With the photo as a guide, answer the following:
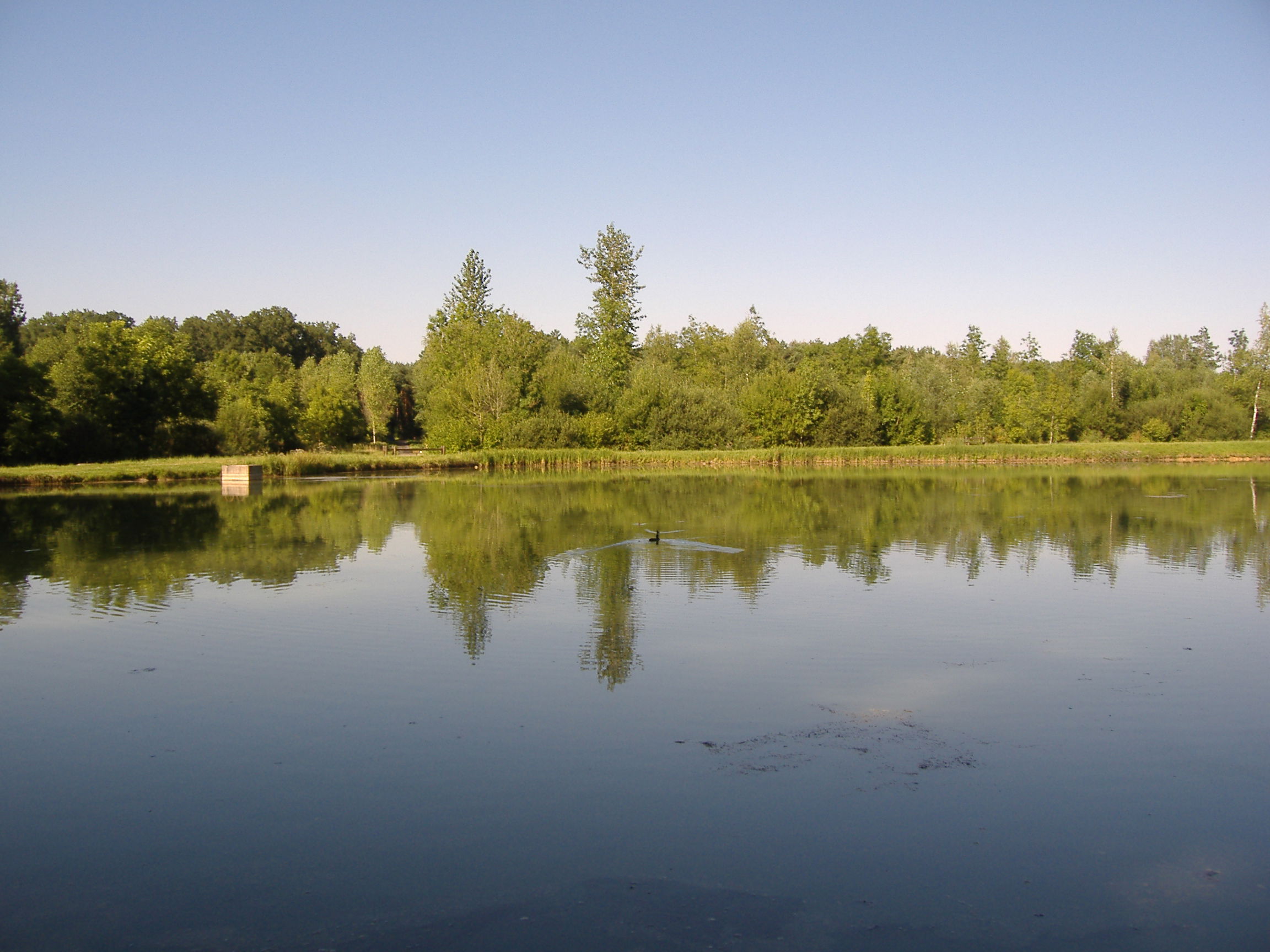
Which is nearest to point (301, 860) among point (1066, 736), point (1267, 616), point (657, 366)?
point (1066, 736)

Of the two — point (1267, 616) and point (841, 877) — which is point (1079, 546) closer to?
point (1267, 616)

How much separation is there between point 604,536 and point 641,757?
13.2 m

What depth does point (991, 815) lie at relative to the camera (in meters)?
5.57

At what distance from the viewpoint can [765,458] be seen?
58.9 meters

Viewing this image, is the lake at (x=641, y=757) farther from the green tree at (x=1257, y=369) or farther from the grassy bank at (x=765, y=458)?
the green tree at (x=1257, y=369)

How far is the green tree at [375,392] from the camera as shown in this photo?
89375 mm

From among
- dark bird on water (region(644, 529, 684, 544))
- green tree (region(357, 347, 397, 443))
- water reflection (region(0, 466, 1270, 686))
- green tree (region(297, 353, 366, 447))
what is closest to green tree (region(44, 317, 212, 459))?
water reflection (region(0, 466, 1270, 686))

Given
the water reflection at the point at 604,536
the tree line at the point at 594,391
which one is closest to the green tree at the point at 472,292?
the tree line at the point at 594,391

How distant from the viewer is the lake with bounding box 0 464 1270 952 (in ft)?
15.0

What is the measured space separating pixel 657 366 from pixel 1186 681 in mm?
64301

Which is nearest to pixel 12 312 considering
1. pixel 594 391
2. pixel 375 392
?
pixel 375 392

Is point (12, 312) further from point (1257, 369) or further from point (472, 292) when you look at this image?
point (1257, 369)

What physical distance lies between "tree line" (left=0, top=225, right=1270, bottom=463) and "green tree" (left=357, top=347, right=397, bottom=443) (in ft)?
1.06

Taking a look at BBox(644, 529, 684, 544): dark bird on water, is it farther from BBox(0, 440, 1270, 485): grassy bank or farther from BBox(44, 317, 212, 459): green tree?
BBox(44, 317, 212, 459): green tree
